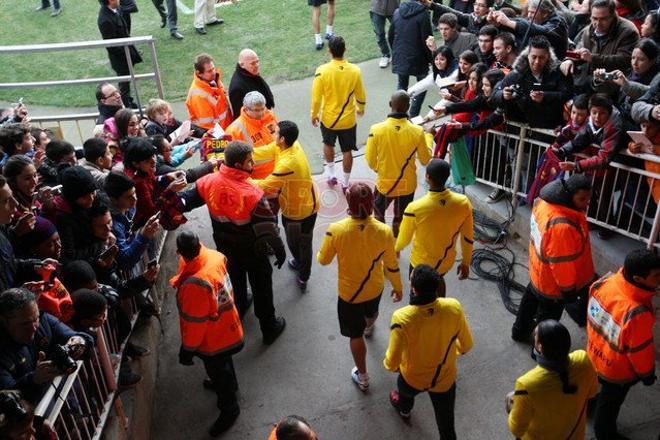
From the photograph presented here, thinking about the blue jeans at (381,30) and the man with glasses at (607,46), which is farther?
the blue jeans at (381,30)

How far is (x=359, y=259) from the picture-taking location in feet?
15.8

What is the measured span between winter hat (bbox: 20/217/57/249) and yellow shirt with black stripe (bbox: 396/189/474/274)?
2699 millimetres

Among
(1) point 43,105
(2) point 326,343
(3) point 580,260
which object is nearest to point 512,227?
(3) point 580,260

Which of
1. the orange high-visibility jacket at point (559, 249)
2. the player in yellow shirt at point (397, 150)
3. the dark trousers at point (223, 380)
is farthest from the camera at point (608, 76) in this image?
the dark trousers at point (223, 380)

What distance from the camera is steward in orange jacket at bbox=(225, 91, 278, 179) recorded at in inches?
249

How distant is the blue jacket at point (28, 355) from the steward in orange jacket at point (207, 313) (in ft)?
2.84

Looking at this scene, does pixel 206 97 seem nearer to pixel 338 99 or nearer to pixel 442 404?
pixel 338 99

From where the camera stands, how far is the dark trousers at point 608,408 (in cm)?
444

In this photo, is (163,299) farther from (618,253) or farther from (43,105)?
(43,105)

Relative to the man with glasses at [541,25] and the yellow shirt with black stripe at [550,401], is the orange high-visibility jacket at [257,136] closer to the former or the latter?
the man with glasses at [541,25]

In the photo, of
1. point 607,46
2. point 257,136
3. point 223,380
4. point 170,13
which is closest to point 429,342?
point 223,380

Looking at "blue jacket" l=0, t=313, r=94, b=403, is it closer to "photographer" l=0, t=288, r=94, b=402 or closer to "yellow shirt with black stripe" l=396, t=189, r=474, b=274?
"photographer" l=0, t=288, r=94, b=402

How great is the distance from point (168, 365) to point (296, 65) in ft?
24.0

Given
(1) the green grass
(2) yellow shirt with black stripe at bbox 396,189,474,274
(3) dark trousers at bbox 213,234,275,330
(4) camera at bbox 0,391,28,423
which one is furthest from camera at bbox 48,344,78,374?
(1) the green grass
